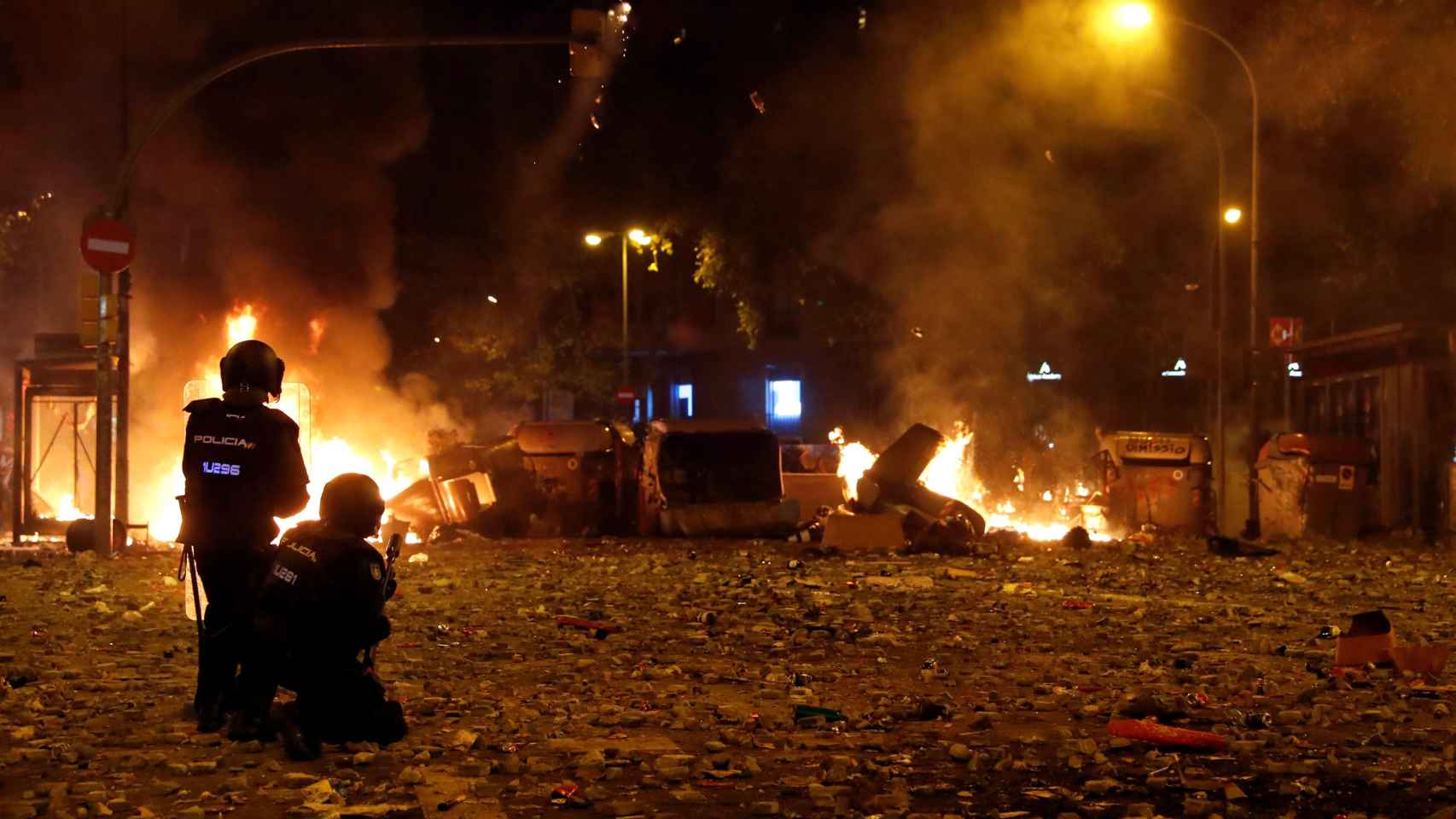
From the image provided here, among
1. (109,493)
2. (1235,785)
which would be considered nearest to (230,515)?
(1235,785)

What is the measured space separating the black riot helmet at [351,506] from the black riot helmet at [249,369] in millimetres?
809

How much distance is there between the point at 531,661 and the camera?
31.2 ft

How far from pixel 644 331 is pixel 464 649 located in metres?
43.1

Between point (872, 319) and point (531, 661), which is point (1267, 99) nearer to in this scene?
point (872, 319)

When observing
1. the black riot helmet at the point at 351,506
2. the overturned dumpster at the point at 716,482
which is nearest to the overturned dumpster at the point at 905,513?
the overturned dumpster at the point at 716,482

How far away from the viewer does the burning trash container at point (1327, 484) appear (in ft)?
69.7

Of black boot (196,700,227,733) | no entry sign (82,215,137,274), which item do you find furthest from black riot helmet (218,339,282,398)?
no entry sign (82,215,137,274)

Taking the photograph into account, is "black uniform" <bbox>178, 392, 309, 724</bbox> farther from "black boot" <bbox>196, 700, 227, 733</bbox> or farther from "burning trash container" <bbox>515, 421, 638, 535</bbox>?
"burning trash container" <bbox>515, 421, 638, 535</bbox>

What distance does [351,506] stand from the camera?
6.44 metres

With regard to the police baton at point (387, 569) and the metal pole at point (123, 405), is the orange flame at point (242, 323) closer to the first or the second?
the metal pole at point (123, 405)

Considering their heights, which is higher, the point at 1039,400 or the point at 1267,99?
the point at 1267,99

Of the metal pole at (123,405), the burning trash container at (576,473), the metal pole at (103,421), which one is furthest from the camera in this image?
the burning trash container at (576,473)

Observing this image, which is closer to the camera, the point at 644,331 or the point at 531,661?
the point at 531,661

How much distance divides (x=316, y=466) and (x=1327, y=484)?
48.3 feet
